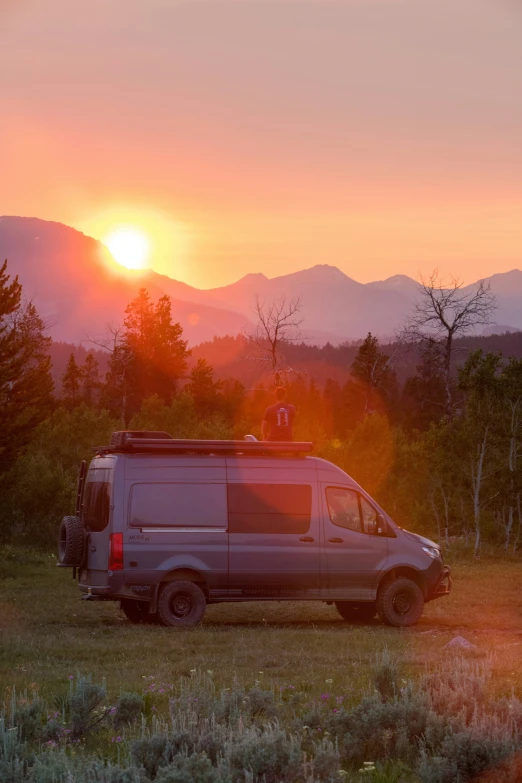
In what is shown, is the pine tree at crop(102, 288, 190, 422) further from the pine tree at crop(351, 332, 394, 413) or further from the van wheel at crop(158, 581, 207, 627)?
the van wheel at crop(158, 581, 207, 627)

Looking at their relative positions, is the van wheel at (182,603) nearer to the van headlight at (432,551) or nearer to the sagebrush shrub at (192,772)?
the van headlight at (432,551)

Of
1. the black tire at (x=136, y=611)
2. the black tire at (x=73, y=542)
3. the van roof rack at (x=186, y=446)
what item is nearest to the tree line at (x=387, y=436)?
the van roof rack at (x=186, y=446)

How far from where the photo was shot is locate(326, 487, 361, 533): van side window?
15.6 metres

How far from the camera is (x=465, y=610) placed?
57.4 ft

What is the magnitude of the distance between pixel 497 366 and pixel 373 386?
4045cm

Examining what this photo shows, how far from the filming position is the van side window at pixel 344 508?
51.2 feet

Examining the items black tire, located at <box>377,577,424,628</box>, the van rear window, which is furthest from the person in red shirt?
black tire, located at <box>377,577,424,628</box>

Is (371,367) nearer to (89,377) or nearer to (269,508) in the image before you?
(89,377)

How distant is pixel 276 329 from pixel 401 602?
4159 cm

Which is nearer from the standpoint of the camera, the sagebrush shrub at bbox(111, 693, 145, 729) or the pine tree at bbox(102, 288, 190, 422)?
the sagebrush shrub at bbox(111, 693, 145, 729)

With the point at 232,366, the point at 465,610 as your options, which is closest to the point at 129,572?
the point at 465,610

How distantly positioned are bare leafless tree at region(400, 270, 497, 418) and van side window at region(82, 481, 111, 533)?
40714mm

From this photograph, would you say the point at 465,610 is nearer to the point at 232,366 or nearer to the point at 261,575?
the point at 261,575

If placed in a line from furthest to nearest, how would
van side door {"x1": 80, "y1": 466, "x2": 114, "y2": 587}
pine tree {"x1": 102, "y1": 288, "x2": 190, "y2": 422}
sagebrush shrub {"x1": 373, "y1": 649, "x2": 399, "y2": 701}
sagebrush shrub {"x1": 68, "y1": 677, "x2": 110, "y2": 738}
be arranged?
pine tree {"x1": 102, "y1": 288, "x2": 190, "y2": 422}, van side door {"x1": 80, "y1": 466, "x2": 114, "y2": 587}, sagebrush shrub {"x1": 373, "y1": 649, "x2": 399, "y2": 701}, sagebrush shrub {"x1": 68, "y1": 677, "x2": 110, "y2": 738}
